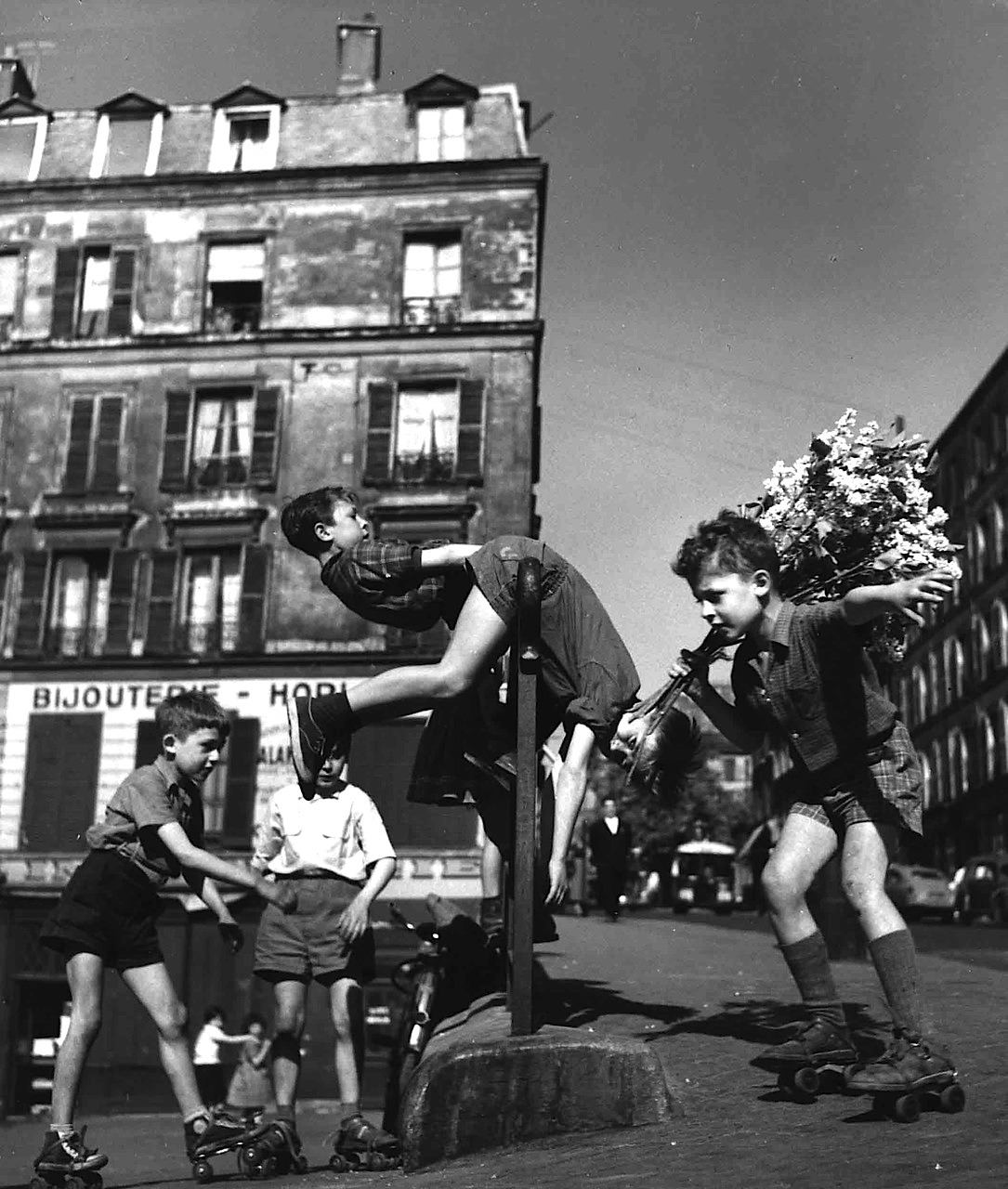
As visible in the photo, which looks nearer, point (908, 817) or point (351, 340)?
point (908, 817)

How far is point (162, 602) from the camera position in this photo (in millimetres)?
29109

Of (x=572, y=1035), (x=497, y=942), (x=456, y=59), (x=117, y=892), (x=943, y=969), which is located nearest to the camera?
(x=572, y=1035)

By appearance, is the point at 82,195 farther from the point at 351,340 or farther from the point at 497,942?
the point at 497,942

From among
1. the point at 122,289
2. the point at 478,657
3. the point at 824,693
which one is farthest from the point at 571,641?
the point at 122,289

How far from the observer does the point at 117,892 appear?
4895mm

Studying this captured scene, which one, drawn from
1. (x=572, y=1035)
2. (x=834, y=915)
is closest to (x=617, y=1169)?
(x=572, y=1035)

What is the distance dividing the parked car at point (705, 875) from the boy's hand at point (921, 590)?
39618 millimetres

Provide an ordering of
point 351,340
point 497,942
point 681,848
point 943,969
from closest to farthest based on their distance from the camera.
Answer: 1. point 497,942
2. point 943,969
3. point 351,340
4. point 681,848

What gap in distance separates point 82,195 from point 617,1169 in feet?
102

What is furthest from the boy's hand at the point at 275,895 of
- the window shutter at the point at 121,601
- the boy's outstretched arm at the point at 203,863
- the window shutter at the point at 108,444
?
the window shutter at the point at 108,444

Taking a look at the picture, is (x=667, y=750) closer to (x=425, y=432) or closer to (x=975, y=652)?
(x=425, y=432)

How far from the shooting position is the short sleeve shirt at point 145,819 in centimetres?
496

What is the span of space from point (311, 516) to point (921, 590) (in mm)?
2198

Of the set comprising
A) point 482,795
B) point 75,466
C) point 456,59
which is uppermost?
point 75,466
